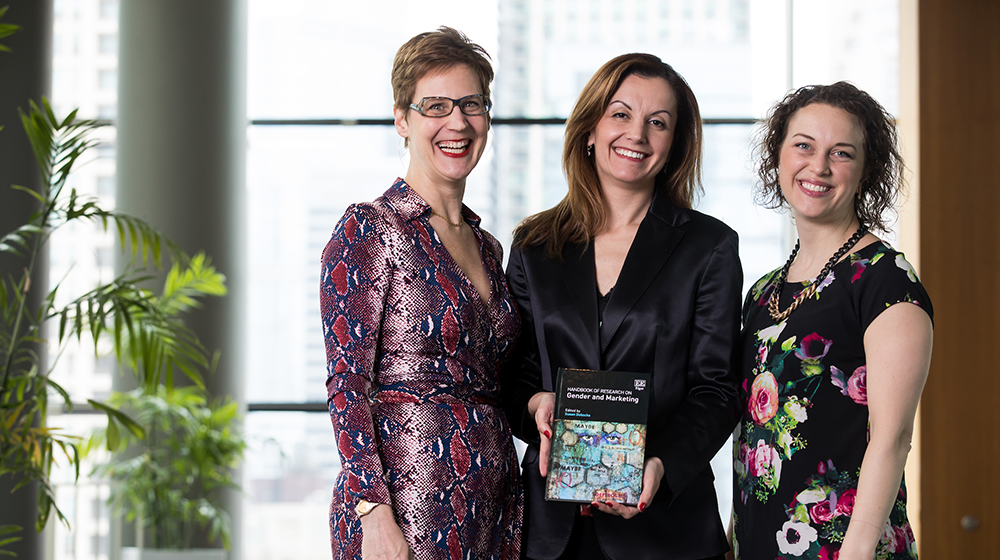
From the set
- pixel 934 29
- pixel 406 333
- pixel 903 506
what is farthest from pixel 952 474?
pixel 406 333

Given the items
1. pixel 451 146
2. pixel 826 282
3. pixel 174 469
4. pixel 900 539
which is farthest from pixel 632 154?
pixel 174 469

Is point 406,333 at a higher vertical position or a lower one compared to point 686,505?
higher

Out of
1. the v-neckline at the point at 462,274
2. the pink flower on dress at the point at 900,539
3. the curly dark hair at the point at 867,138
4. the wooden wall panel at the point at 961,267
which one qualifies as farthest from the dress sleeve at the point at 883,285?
the wooden wall panel at the point at 961,267

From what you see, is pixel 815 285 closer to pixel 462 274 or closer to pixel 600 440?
pixel 600 440

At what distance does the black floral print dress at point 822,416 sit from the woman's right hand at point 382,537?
877mm

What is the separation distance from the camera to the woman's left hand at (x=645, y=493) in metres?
1.75

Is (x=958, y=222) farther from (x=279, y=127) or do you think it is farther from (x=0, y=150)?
(x=0, y=150)

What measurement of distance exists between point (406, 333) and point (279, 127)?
431 centimetres

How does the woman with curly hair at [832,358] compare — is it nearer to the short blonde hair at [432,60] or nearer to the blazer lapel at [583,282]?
the blazer lapel at [583,282]

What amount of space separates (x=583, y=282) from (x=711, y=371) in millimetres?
384

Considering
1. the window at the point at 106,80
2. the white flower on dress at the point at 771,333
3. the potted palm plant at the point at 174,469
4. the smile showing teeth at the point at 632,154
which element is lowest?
the potted palm plant at the point at 174,469

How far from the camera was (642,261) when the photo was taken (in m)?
2.03

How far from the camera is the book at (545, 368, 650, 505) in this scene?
5.66 ft

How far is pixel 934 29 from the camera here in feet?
14.8
